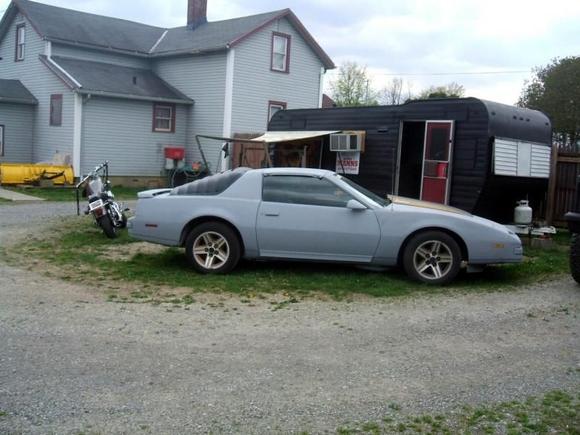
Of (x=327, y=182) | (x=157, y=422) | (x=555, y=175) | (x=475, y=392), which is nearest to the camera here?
(x=157, y=422)

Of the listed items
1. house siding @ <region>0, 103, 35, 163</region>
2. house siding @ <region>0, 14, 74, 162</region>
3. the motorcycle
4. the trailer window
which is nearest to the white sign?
the trailer window

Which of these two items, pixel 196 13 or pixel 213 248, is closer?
pixel 213 248

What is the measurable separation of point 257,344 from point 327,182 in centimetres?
339

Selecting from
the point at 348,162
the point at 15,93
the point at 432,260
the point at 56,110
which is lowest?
the point at 432,260

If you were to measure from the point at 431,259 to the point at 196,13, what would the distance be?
22074mm

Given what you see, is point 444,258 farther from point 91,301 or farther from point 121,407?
point 121,407

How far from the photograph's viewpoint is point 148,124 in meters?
24.7

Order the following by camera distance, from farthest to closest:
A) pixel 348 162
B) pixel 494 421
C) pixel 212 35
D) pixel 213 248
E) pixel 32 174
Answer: pixel 212 35 < pixel 32 174 < pixel 348 162 < pixel 213 248 < pixel 494 421

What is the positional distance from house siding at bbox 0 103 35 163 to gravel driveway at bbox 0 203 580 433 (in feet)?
60.3

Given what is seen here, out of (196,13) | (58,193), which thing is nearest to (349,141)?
(58,193)

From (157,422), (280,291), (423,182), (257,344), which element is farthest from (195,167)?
(157,422)

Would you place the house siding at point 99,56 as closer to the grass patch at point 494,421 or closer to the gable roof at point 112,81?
the gable roof at point 112,81

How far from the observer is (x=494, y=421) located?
13.6ft

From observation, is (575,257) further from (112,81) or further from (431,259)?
(112,81)
